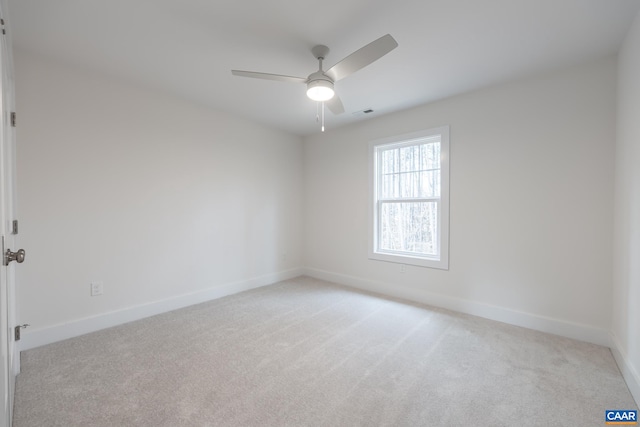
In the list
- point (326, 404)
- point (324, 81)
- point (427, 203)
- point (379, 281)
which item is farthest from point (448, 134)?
point (326, 404)

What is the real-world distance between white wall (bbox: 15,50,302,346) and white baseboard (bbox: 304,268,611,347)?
1.72m

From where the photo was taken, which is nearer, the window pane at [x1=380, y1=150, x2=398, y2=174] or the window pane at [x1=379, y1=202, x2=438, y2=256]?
the window pane at [x1=379, y1=202, x2=438, y2=256]

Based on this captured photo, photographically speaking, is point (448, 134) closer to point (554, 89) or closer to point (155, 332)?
point (554, 89)

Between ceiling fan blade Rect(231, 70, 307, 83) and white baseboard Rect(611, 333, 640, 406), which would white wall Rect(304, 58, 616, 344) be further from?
ceiling fan blade Rect(231, 70, 307, 83)

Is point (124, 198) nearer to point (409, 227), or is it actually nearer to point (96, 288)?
point (96, 288)

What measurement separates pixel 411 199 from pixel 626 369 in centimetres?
239

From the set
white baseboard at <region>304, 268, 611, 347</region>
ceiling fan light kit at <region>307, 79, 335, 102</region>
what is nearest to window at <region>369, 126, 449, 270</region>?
white baseboard at <region>304, 268, 611, 347</region>

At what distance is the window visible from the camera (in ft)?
11.3

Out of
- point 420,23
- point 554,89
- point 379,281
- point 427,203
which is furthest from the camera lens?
point 379,281

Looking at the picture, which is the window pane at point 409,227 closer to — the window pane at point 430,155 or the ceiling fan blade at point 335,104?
the window pane at point 430,155

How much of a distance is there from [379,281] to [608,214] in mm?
2467

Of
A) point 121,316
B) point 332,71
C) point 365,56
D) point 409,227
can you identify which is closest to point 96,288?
point 121,316

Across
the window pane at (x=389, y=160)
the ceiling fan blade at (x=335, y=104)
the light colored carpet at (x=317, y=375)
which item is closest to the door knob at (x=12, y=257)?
the light colored carpet at (x=317, y=375)

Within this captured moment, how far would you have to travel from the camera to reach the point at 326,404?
176 cm
